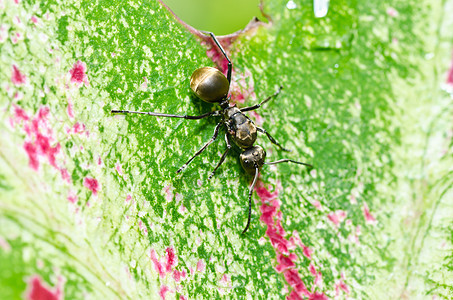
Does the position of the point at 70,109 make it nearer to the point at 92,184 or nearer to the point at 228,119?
the point at 92,184

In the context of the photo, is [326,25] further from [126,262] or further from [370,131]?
[126,262]

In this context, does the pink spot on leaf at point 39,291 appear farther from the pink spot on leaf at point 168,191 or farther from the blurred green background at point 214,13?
the blurred green background at point 214,13

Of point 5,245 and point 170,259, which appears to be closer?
point 5,245

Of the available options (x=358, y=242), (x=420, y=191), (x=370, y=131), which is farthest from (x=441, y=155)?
(x=358, y=242)

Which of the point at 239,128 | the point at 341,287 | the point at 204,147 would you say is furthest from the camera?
the point at 239,128

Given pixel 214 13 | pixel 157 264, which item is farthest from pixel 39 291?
pixel 214 13

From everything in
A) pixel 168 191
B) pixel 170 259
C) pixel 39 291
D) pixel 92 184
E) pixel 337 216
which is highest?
pixel 337 216

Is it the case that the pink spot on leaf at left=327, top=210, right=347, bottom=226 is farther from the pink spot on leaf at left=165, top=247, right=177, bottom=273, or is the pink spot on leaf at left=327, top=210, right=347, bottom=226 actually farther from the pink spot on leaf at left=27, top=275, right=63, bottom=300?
the pink spot on leaf at left=27, top=275, right=63, bottom=300

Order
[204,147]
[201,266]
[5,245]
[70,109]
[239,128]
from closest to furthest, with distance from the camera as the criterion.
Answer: [5,245] < [70,109] < [201,266] < [204,147] < [239,128]
